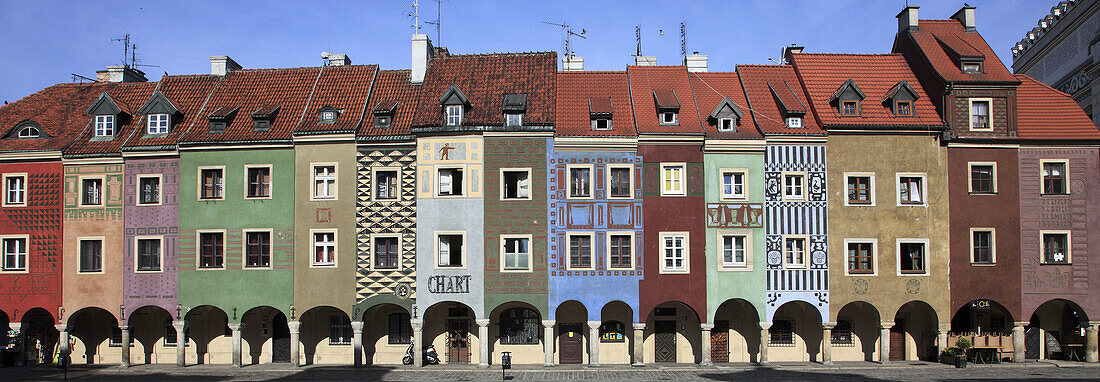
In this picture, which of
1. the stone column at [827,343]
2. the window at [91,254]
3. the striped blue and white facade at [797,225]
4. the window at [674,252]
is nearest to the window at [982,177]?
the striped blue and white facade at [797,225]

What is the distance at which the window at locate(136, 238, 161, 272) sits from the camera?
32.6 metres

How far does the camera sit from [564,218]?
31.5 metres

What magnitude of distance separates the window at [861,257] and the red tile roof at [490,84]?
1384 cm

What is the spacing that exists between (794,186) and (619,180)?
7.49 metres

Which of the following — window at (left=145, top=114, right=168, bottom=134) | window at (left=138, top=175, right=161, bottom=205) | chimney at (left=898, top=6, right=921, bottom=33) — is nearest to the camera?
window at (left=138, top=175, right=161, bottom=205)

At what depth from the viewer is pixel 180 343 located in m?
32.2

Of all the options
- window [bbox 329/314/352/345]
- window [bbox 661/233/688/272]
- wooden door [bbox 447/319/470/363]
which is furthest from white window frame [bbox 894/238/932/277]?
window [bbox 329/314/352/345]

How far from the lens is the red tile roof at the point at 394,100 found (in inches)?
1266

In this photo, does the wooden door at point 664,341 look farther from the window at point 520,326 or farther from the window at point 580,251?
the window at point 520,326

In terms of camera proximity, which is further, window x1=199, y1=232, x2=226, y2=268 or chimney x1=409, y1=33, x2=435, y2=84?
chimney x1=409, y1=33, x2=435, y2=84

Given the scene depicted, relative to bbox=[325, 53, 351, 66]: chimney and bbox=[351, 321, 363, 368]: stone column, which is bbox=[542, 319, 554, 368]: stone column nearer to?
bbox=[351, 321, 363, 368]: stone column

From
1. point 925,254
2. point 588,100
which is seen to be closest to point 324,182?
point 588,100

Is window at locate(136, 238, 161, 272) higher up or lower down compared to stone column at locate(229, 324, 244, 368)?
higher up

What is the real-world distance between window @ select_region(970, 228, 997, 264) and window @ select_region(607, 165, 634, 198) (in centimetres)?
1470
